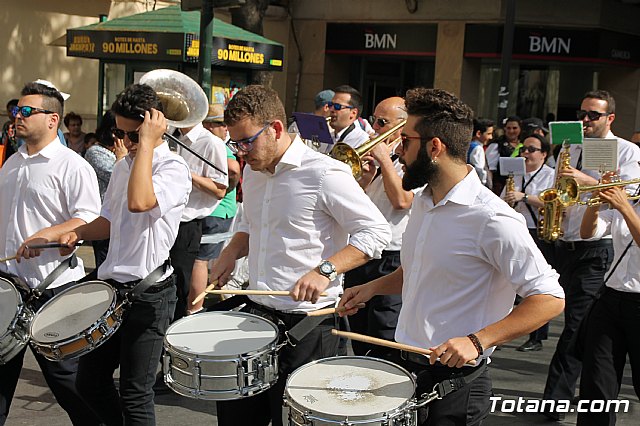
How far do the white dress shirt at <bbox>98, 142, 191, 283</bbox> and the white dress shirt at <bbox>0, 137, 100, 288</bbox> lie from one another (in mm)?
385

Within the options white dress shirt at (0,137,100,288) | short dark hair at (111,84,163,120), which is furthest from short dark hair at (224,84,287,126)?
white dress shirt at (0,137,100,288)

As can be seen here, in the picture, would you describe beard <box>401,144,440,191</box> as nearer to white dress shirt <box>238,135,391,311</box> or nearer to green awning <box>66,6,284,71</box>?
white dress shirt <box>238,135,391,311</box>

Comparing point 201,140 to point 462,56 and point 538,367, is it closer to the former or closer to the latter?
point 538,367

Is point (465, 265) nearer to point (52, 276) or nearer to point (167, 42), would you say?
point (52, 276)

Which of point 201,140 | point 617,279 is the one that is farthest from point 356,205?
point 201,140

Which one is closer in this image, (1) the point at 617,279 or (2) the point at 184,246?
(1) the point at 617,279

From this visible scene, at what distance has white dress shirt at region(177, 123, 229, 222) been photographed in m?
7.26

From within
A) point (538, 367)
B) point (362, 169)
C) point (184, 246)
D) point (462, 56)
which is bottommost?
point (538, 367)

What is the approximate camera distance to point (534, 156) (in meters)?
8.93

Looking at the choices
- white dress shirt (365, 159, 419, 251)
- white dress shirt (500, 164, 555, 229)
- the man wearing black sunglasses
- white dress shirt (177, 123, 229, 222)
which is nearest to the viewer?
white dress shirt (365, 159, 419, 251)

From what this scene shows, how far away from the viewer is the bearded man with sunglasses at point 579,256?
20.9ft

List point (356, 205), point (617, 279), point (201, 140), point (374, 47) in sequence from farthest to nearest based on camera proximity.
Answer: point (374, 47)
point (201, 140)
point (617, 279)
point (356, 205)

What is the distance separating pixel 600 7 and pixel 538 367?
14.0m

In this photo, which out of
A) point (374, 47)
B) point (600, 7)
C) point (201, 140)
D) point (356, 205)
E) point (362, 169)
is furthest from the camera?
point (374, 47)
